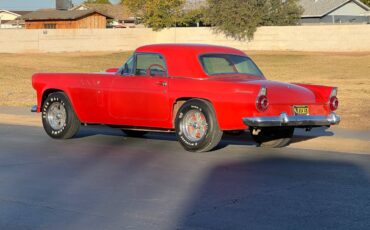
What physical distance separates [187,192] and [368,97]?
14825 mm

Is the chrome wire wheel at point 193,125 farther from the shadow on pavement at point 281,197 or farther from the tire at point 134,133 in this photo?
the tire at point 134,133

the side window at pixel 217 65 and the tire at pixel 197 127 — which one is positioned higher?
the side window at pixel 217 65

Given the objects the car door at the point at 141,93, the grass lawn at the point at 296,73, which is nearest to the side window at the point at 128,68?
the car door at the point at 141,93

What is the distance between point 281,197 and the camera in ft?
28.0

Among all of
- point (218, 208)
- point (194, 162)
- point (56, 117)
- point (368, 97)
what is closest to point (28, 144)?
point (56, 117)

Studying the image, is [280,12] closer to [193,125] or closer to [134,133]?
[134,133]

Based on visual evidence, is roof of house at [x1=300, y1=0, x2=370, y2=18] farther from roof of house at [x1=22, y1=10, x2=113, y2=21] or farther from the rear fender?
the rear fender

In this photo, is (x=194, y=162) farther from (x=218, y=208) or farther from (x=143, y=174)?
(x=218, y=208)

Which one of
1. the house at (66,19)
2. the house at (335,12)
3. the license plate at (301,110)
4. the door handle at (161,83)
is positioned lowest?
the license plate at (301,110)

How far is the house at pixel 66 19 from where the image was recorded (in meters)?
85.9

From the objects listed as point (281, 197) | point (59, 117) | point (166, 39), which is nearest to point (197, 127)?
point (59, 117)

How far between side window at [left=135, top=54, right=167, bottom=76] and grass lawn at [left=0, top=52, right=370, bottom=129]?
4703 mm

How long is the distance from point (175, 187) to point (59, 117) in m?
5.33

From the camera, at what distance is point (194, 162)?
36.6ft
